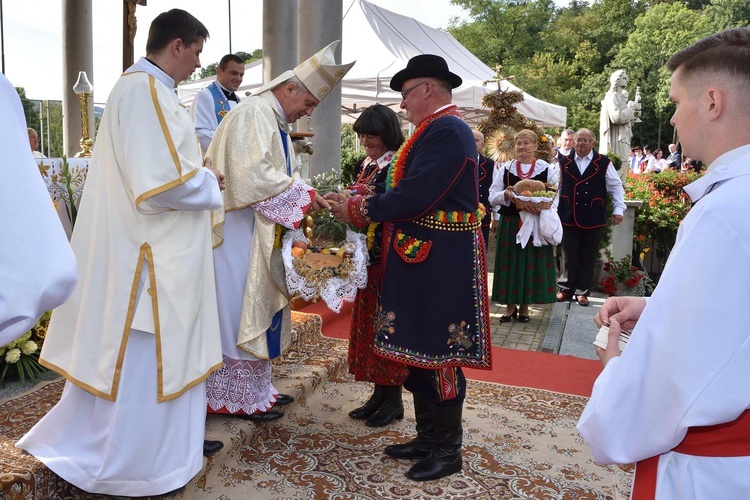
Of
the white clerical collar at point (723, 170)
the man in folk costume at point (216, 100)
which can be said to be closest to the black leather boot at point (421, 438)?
the white clerical collar at point (723, 170)

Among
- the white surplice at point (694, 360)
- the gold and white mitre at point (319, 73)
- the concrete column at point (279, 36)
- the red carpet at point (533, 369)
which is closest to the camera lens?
the white surplice at point (694, 360)

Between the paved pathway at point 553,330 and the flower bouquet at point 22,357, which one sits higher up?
the flower bouquet at point 22,357

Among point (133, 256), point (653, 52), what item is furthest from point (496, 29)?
point (133, 256)

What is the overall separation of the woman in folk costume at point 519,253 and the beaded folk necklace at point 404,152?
3472 millimetres

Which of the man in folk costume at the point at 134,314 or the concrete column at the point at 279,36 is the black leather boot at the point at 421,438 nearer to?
the man in folk costume at the point at 134,314

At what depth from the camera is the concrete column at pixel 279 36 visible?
759 centimetres

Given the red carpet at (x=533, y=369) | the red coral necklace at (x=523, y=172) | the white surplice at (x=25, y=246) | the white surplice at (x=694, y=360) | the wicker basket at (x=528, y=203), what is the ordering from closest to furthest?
the white surplice at (x=25, y=246) → the white surplice at (x=694, y=360) → the red carpet at (x=533, y=369) → the wicker basket at (x=528, y=203) → the red coral necklace at (x=523, y=172)

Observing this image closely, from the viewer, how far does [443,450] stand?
10.6ft

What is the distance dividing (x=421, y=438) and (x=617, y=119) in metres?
9.74

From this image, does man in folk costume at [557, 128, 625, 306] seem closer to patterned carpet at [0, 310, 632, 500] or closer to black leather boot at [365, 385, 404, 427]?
patterned carpet at [0, 310, 632, 500]

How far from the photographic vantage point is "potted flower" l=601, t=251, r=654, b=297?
806 centimetres

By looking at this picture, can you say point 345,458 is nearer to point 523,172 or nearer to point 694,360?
point 694,360

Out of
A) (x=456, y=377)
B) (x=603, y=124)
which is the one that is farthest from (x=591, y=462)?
(x=603, y=124)

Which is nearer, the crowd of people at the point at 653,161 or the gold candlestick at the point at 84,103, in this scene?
the gold candlestick at the point at 84,103
